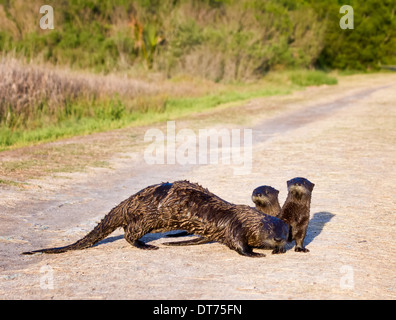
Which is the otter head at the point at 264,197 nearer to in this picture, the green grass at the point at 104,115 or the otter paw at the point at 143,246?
the otter paw at the point at 143,246

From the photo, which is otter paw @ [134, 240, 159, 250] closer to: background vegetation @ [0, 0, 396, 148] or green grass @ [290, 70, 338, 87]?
background vegetation @ [0, 0, 396, 148]

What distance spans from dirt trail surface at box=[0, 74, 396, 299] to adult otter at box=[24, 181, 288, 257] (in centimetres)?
14

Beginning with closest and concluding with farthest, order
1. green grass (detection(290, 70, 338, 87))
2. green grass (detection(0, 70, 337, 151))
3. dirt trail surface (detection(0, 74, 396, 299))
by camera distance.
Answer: dirt trail surface (detection(0, 74, 396, 299)), green grass (detection(0, 70, 337, 151)), green grass (detection(290, 70, 338, 87))

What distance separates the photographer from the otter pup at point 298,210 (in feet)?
18.8

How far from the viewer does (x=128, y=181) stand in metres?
10.0

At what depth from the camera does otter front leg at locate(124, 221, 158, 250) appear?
5844 millimetres

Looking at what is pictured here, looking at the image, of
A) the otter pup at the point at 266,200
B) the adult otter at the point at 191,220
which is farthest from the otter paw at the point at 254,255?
the otter pup at the point at 266,200

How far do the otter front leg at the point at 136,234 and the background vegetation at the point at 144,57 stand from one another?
27.2 ft

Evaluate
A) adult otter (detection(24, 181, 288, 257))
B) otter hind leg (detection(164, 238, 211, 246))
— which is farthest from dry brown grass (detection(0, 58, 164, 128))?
otter hind leg (detection(164, 238, 211, 246))

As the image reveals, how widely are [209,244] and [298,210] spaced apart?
0.95m

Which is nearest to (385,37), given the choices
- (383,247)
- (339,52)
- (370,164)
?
(339,52)

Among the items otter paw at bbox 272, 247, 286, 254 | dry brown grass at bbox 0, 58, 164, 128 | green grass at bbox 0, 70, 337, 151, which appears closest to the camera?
otter paw at bbox 272, 247, 286, 254

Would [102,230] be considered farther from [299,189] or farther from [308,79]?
[308,79]
